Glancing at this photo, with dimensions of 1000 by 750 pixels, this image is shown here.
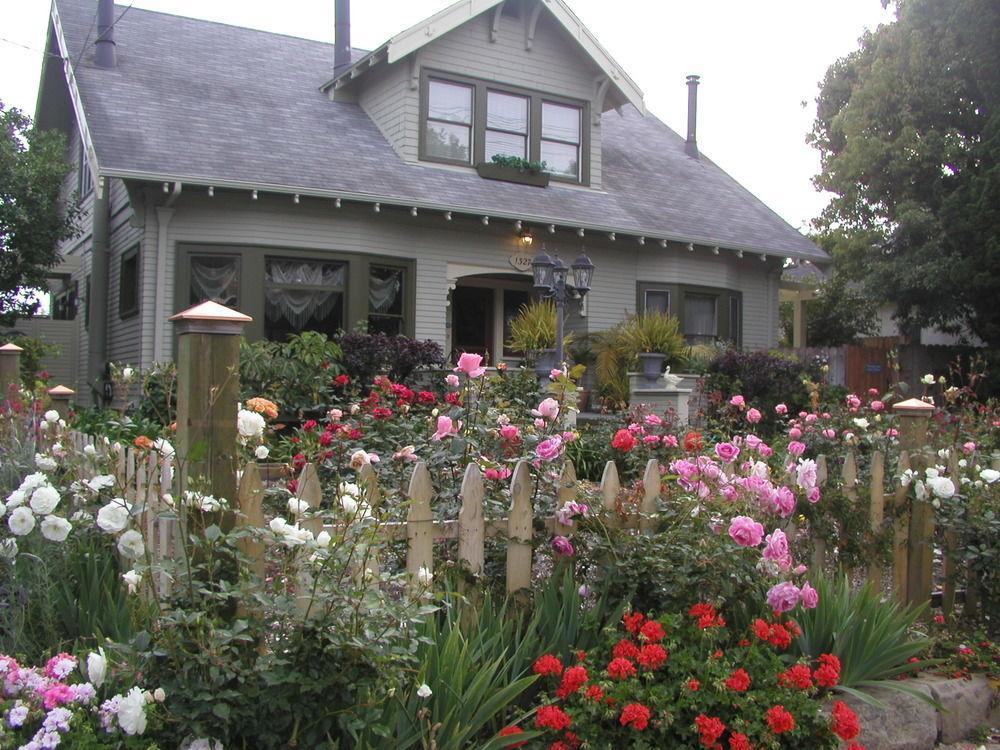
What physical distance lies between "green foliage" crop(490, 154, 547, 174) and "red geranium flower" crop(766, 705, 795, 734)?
11398 mm

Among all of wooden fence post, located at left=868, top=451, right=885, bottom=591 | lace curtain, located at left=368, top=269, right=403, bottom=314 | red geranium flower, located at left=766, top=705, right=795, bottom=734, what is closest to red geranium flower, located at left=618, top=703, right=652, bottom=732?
red geranium flower, located at left=766, top=705, right=795, bottom=734

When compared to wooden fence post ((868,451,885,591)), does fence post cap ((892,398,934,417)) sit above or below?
above

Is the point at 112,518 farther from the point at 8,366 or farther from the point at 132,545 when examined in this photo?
the point at 8,366

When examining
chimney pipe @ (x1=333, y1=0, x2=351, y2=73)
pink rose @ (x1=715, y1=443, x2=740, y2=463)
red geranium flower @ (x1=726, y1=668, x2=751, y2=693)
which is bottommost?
red geranium flower @ (x1=726, y1=668, x2=751, y2=693)

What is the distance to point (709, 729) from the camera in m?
2.71

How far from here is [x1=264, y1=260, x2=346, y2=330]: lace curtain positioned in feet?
38.3

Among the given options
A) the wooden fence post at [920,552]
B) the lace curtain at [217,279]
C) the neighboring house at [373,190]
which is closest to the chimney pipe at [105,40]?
the neighboring house at [373,190]

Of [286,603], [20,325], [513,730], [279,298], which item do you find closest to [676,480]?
[513,730]

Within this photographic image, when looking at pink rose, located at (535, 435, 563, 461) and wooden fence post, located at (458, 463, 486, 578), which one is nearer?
wooden fence post, located at (458, 463, 486, 578)

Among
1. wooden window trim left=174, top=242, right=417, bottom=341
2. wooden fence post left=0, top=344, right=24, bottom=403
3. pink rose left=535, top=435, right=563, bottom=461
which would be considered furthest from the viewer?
wooden window trim left=174, top=242, right=417, bottom=341

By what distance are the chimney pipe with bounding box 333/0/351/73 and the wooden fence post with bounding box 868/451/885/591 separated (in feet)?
41.1

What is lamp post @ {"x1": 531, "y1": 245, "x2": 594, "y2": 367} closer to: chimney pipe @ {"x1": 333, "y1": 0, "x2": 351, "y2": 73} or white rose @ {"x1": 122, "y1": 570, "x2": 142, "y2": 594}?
chimney pipe @ {"x1": 333, "y1": 0, "x2": 351, "y2": 73}

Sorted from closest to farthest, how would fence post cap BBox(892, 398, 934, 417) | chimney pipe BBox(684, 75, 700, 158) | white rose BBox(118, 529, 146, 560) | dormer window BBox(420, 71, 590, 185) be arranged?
white rose BBox(118, 529, 146, 560) < fence post cap BBox(892, 398, 934, 417) < dormer window BBox(420, 71, 590, 185) < chimney pipe BBox(684, 75, 700, 158)

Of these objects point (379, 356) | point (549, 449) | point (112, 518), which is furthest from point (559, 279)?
point (112, 518)
